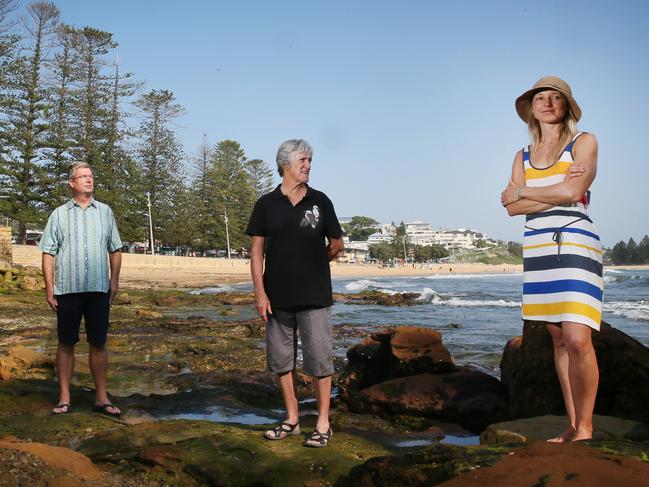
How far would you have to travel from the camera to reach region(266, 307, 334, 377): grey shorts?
325cm

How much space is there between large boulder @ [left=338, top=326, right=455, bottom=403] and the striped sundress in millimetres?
2579

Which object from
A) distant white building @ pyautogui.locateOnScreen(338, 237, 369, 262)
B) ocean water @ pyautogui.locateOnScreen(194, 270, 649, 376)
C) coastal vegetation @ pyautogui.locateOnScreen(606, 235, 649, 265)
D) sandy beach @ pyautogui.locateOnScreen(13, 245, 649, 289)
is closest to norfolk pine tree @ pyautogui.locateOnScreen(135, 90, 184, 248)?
sandy beach @ pyautogui.locateOnScreen(13, 245, 649, 289)

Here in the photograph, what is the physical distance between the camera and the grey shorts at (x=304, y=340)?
128 inches

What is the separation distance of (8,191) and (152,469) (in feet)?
117

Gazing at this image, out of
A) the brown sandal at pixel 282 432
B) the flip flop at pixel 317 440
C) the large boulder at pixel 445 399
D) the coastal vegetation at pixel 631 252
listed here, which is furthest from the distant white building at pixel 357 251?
the flip flop at pixel 317 440

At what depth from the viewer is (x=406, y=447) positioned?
3516 millimetres

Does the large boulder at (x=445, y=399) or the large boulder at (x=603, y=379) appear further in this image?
the large boulder at (x=445, y=399)

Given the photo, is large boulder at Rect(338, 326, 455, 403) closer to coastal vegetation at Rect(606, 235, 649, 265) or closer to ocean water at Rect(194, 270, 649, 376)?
ocean water at Rect(194, 270, 649, 376)

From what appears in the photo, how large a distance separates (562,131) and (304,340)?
1.72 meters

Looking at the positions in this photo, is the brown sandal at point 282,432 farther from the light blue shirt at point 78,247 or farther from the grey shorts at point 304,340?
the light blue shirt at point 78,247

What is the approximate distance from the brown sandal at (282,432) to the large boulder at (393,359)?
1.87 m

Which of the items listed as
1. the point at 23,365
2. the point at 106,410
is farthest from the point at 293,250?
the point at 23,365

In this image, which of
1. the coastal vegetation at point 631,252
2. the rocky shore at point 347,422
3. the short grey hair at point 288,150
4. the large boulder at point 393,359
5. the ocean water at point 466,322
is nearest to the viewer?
the rocky shore at point 347,422

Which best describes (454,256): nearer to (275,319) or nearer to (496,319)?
(496,319)
